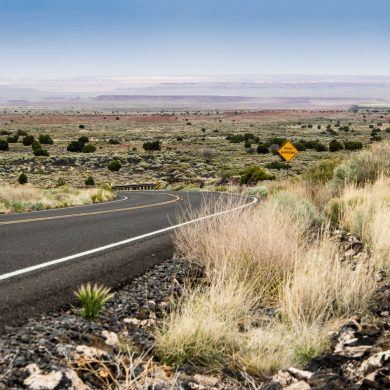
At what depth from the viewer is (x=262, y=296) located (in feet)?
21.1

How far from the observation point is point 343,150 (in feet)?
190

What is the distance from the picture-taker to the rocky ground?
Result: 3635mm

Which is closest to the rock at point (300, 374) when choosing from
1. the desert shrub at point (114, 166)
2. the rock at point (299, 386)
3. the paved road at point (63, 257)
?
the rock at point (299, 386)

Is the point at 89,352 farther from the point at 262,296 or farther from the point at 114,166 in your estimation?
the point at 114,166

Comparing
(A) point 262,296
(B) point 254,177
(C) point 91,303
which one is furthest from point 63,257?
Result: (B) point 254,177

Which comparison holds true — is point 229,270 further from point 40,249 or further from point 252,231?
point 40,249

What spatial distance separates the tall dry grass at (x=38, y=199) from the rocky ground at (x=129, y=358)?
15185 mm

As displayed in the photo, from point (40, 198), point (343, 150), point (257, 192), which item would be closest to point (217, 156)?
point (343, 150)

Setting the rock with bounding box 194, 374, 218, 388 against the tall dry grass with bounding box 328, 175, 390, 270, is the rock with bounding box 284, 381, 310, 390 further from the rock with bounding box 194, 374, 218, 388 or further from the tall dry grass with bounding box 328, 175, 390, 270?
the tall dry grass with bounding box 328, 175, 390, 270

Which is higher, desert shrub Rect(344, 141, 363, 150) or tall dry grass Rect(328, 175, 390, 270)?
tall dry grass Rect(328, 175, 390, 270)

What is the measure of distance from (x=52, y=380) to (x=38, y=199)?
20.0 m

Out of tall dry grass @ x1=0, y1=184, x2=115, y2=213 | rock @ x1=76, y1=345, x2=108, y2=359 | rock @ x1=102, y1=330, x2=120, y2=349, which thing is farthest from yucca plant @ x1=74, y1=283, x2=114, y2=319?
tall dry grass @ x1=0, y1=184, x2=115, y2=213

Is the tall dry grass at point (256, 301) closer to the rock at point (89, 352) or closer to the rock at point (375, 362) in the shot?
the rock at point (89, 352)

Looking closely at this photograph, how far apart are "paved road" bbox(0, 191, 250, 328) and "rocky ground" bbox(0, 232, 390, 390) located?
591 millimetres
